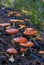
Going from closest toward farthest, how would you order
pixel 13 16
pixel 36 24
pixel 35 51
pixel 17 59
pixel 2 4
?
pixel 17 59
pixel 35 51
pixel 36 24
pixel 13 16
pixel 2 4

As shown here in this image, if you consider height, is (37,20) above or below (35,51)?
above

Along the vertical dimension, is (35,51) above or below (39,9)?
below

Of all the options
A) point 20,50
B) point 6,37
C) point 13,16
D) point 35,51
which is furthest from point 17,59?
point 13,16

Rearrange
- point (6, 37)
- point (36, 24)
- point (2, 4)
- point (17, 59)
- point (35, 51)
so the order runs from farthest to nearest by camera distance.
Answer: point (2, 4) < point (36, 24) < point (6, 37) < point (35, 51) < point (17, 59)

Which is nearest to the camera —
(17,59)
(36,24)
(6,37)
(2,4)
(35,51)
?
(17,59)

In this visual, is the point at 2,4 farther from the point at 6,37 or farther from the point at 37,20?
the point at 6,37

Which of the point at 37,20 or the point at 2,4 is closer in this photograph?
the point at 37,20

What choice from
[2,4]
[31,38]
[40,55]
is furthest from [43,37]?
[2,4]

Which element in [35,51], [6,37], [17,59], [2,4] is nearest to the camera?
[17,59]

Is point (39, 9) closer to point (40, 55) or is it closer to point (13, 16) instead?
point (13, 16)
